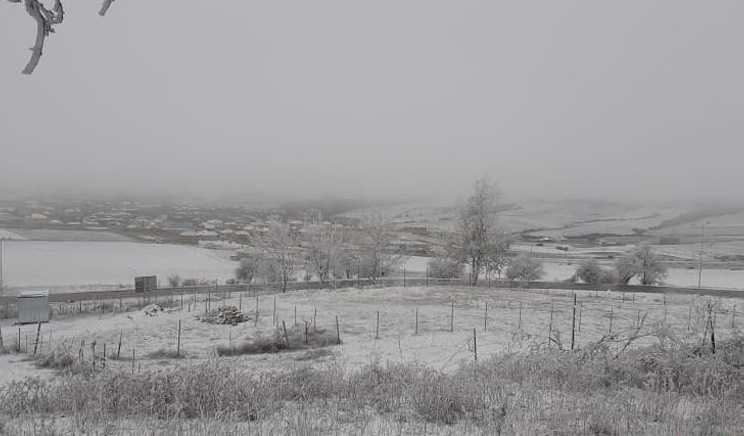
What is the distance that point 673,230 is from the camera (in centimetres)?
12738

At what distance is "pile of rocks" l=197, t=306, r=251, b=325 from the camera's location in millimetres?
23281

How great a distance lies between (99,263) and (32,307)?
47638mm

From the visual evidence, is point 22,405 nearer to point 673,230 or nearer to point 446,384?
point 446,384

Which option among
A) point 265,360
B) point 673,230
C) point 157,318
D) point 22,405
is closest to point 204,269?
point 157,318

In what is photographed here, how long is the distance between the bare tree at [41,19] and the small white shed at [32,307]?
109 ft

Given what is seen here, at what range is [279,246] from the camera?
182ft

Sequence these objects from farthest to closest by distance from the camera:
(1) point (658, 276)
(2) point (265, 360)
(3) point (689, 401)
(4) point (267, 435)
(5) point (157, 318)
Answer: (1) point (658, 276), (5) point (157, 318), (2) point (265, 360), (3) point (689, 401), (4) point (267, 435)

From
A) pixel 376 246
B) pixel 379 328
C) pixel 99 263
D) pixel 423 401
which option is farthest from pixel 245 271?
pixel 423 401

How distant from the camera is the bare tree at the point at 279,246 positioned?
5562 centimetres

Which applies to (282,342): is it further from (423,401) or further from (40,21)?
(40,21)

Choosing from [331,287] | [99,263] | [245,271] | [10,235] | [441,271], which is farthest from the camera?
[10,235]

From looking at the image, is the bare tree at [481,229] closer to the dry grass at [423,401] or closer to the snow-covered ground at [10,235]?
the dry grass at [423,401]

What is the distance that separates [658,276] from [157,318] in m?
65.4

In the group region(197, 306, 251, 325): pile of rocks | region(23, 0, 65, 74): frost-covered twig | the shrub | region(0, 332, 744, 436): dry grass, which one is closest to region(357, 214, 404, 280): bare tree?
the shrub
